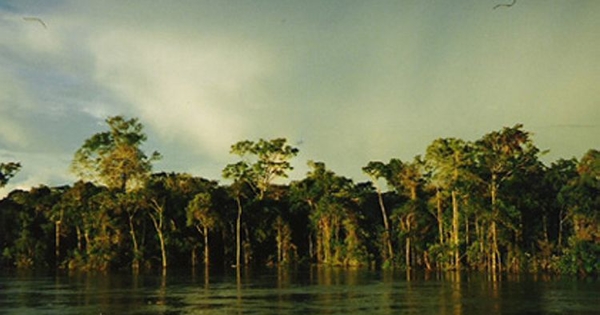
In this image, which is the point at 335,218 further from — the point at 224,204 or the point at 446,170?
the point at 446,170

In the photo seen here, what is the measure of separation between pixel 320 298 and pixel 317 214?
48921mm

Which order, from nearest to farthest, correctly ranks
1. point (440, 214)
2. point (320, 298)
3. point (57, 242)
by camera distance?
point (320, 298) < point (440, 214) < point (57, 242)

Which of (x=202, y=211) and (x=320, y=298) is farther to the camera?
(x=202, y=211)

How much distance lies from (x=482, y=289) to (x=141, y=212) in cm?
5378

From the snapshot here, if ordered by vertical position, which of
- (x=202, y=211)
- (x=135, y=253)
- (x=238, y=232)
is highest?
(x=202, y=211)

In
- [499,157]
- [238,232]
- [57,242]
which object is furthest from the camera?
[57,242]

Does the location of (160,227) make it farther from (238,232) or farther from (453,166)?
(453,166)

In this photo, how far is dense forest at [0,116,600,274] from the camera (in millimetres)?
64250

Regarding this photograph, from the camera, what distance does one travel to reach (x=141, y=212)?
8581 cm

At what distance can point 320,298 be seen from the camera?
37656 millimetres

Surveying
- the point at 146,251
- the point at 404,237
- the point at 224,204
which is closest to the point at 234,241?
the point at 224,204

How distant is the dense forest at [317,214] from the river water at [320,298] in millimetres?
13704

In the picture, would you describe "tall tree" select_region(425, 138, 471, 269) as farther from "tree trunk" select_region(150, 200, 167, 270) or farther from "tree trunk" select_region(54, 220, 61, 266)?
"tree trunk" select_region(54, 220, 61, 266)

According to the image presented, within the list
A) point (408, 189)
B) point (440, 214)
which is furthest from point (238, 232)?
point (440, 214)
